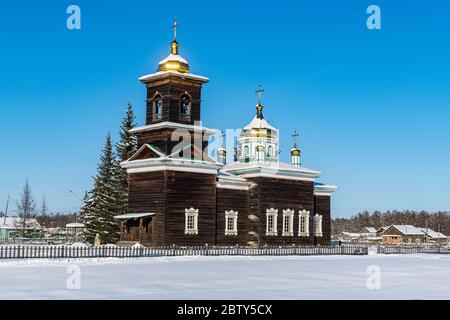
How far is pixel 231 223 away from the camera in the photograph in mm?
45625

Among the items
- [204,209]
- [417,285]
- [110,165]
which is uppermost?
[110,165]

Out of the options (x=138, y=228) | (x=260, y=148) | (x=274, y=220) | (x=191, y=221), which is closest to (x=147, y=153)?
(x=138, y=228)

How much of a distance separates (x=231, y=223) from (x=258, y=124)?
11.7m

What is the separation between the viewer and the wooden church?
40.8 m

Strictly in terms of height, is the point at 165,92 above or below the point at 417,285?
above

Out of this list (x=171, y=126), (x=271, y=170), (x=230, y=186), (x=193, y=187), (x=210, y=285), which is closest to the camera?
(x=210, y=285)

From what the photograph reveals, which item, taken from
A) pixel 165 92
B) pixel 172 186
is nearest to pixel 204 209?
pixel 172 186

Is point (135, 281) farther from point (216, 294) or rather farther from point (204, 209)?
point (204, 209)

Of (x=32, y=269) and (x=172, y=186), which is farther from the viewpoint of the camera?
(x=172, y=186)

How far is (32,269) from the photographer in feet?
83.6

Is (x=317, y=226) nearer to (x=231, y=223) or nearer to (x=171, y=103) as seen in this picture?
(x=231, y=223)

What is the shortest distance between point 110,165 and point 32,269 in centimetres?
2553

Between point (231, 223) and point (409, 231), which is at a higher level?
point (231, 223)
